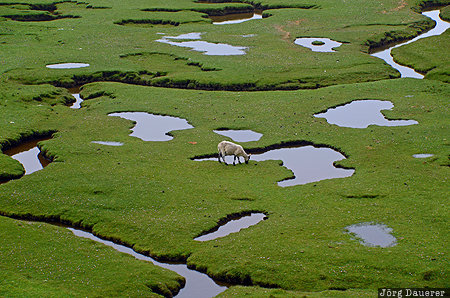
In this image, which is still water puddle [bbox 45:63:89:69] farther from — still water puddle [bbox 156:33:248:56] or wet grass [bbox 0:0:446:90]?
still water puddle [bbox 156:33:248:56]

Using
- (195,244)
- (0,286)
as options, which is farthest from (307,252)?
(0,286)

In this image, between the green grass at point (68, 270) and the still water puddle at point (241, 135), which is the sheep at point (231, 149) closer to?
the still water puddle at point (241, 135)

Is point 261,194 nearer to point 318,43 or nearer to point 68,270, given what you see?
point 68,270

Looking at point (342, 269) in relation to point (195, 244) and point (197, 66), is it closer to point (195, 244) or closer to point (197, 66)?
point (195, 244)

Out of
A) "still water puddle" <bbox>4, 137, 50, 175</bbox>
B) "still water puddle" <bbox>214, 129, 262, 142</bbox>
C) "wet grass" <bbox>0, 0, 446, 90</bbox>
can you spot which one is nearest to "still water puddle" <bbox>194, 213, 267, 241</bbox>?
"still water puddle" <bbox>214, 129, 262, 142</bbox>

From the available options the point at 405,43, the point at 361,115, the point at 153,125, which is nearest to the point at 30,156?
the point at 153,125

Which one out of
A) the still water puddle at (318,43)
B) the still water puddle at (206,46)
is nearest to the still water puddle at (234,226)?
the still water puddle at (206,46)
